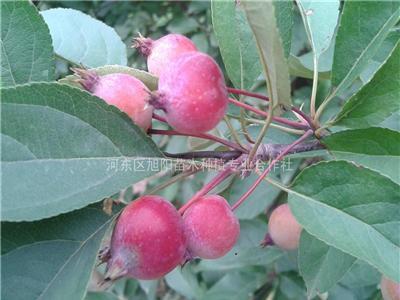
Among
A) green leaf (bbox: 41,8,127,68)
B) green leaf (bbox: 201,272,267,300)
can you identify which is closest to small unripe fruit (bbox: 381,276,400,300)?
green leaf (bbox: 41,8,127,68)

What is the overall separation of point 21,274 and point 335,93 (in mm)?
625

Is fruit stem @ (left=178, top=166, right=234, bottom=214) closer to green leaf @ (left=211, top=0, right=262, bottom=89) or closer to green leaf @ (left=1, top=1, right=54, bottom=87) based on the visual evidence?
green leaf @ (left=211, top=0, right=262, bottom=89)

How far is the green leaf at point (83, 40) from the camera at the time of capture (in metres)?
1.17

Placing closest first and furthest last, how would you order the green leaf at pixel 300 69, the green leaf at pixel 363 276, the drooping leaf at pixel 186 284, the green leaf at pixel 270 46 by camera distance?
the green leaf at pixel 270 46, the green leaf at pixel 300 69, the green leaf at pixel 363 276, the drooping leaf at pixel 186 284

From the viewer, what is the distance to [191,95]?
31.1 inches

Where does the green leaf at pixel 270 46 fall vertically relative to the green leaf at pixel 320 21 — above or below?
above

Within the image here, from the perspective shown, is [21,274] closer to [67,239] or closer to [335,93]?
[67,239]

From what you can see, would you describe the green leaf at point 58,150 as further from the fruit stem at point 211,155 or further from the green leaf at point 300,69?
the green leaf at point 300,69

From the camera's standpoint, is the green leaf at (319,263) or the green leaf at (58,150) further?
the green leaf at (319,263)

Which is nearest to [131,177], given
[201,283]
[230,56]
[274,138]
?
[230,56]

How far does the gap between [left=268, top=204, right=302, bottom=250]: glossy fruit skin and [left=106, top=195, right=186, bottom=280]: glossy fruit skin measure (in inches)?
22.3

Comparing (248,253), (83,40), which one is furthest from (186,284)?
(83,40)

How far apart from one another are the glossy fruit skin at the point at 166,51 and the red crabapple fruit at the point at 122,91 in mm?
117

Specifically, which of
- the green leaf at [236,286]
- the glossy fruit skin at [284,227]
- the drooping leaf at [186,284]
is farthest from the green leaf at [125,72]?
the drooping leaf at [186,284]
